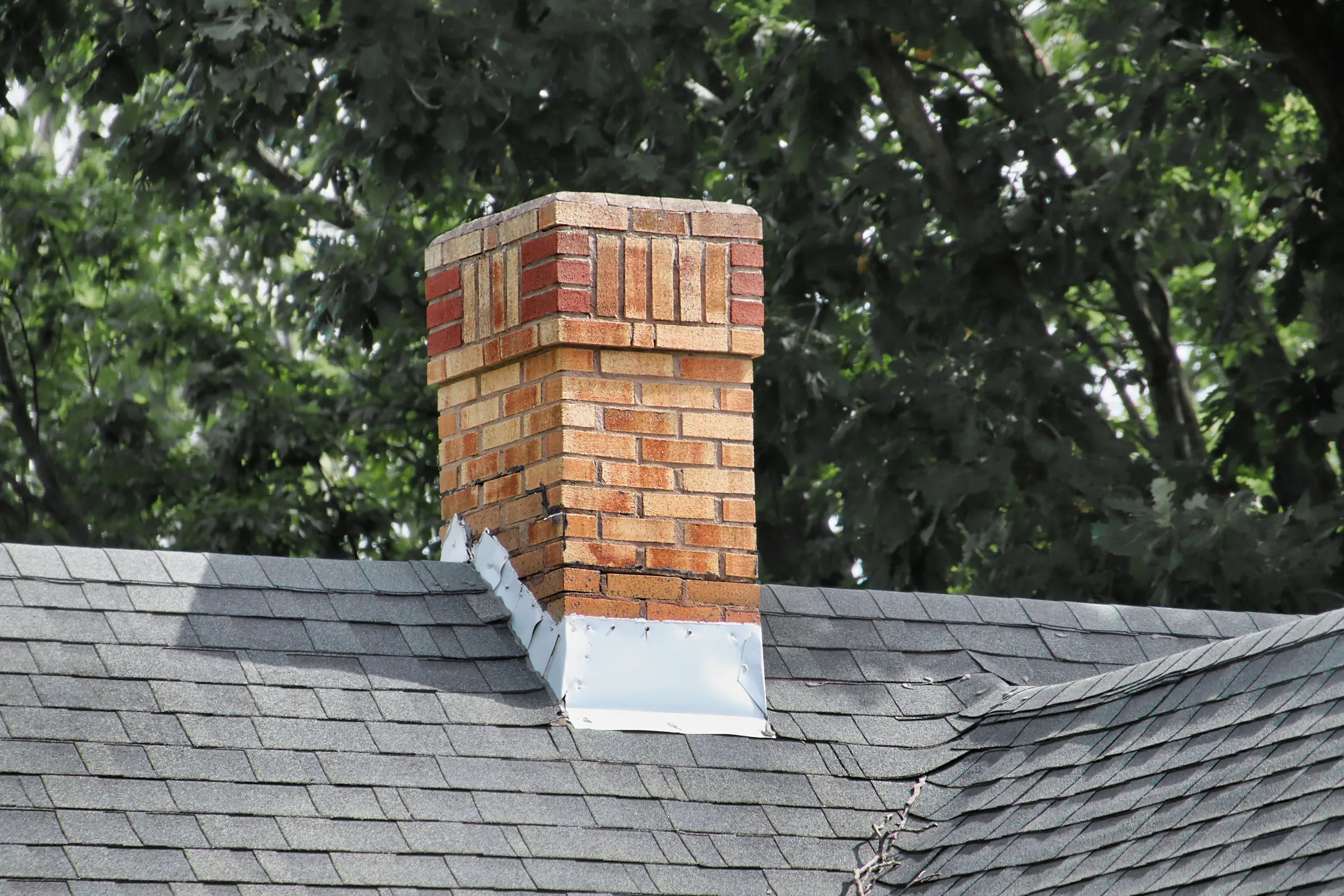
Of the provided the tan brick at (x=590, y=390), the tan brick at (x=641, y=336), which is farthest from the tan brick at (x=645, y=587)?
the tan brick at (x=641, y=336)

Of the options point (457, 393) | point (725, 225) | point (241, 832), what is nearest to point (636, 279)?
point (725, 225)

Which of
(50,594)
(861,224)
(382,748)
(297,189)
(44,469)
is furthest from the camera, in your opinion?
(44,469)

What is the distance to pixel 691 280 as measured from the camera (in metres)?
5.75

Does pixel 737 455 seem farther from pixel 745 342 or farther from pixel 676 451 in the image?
pixel 745 342

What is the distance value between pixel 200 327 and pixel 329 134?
260 centimetres

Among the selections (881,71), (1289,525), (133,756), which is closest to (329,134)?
(881,71)

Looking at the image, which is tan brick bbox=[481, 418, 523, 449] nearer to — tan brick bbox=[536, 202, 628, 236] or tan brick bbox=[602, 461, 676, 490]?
tan brick bbox=[602, 461, 676, 490]

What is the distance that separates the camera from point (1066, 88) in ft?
39.9

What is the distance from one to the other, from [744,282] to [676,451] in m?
0.57

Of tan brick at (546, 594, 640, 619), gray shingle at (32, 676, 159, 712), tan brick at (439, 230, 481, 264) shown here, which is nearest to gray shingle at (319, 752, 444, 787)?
gray shingle at (32, 676, 159, 712)

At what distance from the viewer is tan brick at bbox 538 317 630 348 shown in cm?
557

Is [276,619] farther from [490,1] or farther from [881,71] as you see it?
[881,71]

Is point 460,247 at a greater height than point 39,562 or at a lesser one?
greater

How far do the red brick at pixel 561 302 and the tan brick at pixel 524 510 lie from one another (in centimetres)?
54
